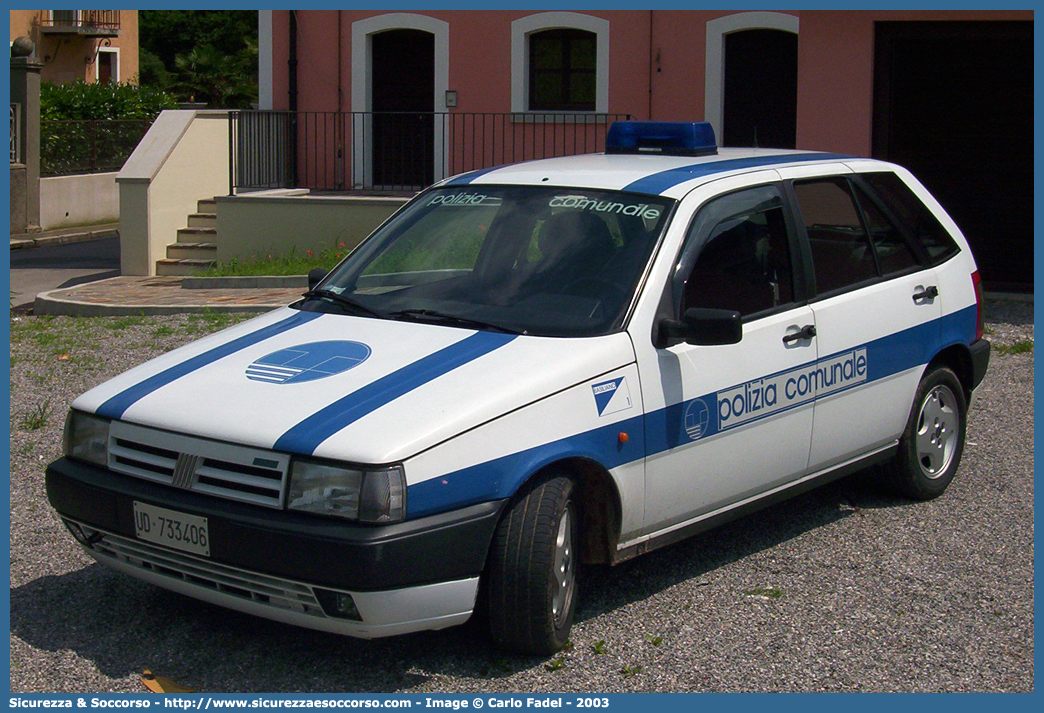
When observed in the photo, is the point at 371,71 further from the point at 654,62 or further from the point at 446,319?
the point at 446,319

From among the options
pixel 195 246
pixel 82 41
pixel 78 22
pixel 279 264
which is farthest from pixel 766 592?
pixel 82 41

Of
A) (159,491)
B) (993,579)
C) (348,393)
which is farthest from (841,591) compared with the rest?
(159,491)

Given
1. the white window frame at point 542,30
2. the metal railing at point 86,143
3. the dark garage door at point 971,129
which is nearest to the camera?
the dark garage door at point 971,129

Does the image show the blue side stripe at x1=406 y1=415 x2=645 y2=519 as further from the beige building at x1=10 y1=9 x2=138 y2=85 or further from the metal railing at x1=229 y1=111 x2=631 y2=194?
the beige building at x1=10 y1=9 x2=138 y2=85

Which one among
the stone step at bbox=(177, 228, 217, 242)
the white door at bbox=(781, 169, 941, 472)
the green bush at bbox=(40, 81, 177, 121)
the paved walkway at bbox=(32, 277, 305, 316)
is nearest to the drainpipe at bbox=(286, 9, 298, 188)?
the stone step at bbox=(177, 228, 217, 242)

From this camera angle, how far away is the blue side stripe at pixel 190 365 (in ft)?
14.8

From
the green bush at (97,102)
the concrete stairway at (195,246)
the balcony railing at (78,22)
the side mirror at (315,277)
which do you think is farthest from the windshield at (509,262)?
the balcony railing at (78,22)

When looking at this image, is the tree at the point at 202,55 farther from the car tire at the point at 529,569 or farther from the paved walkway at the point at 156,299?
the car tire at the point at 529,569

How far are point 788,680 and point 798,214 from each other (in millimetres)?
2197

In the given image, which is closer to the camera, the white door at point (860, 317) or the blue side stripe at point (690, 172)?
the blue side stripe at point (690, 172)

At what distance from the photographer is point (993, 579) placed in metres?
5.29

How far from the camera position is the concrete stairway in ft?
50.9

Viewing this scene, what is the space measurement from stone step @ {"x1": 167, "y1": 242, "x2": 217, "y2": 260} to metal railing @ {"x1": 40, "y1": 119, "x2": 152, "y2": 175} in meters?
8.97

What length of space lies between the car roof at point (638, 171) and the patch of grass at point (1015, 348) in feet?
15.8
